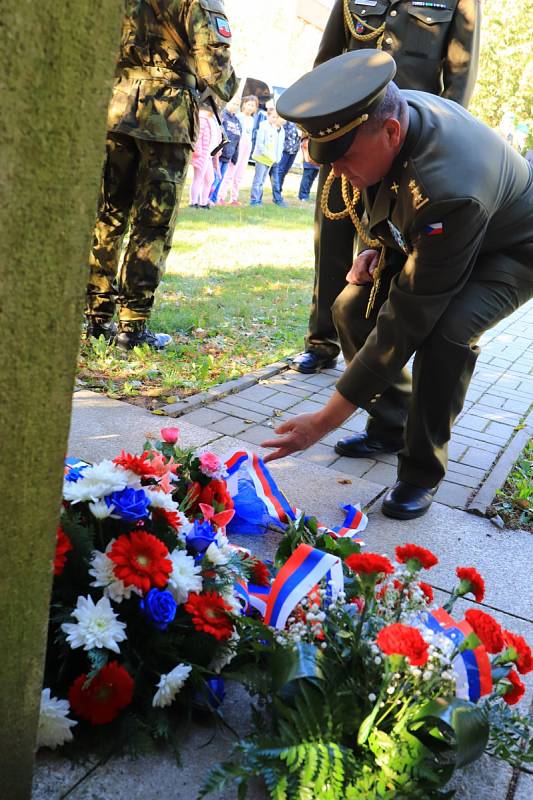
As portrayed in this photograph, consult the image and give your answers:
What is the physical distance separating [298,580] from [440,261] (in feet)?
3.95

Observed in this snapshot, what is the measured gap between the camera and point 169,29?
409cm

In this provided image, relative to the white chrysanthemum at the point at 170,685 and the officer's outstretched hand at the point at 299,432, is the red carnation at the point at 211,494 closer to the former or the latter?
the officer's outstretched hand at the point at 299,432

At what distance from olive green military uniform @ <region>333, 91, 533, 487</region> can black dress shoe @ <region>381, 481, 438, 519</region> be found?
3 centimetres

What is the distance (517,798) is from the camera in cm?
174

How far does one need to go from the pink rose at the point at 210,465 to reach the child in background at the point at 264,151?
13161 mm

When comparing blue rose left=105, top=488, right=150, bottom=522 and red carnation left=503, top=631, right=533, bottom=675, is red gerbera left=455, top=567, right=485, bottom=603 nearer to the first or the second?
red carnation left=503, top=631, right=533, bottom=675

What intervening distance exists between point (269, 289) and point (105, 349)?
326cm

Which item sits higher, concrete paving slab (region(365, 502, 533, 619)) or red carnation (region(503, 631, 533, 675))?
red carnation (region(503, 631, 533, 675))

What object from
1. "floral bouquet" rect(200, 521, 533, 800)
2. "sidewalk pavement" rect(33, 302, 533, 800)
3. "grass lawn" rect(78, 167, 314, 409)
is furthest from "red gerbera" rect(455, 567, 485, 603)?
"grass lawn" rect(78, 167, 314, 409)

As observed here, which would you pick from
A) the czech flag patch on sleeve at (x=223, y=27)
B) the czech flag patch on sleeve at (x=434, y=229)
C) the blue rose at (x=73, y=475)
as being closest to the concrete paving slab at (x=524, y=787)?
the blue rose at (x=73, y=475)

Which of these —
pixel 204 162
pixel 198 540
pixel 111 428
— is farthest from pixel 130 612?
pixel 204 162

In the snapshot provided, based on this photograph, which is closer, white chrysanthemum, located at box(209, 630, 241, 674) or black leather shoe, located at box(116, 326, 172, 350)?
white chrysanthemum, located at box(209, 630, 241, 674)

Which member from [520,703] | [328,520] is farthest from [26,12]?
[328,520]

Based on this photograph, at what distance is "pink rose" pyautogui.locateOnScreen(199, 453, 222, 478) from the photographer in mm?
2334
